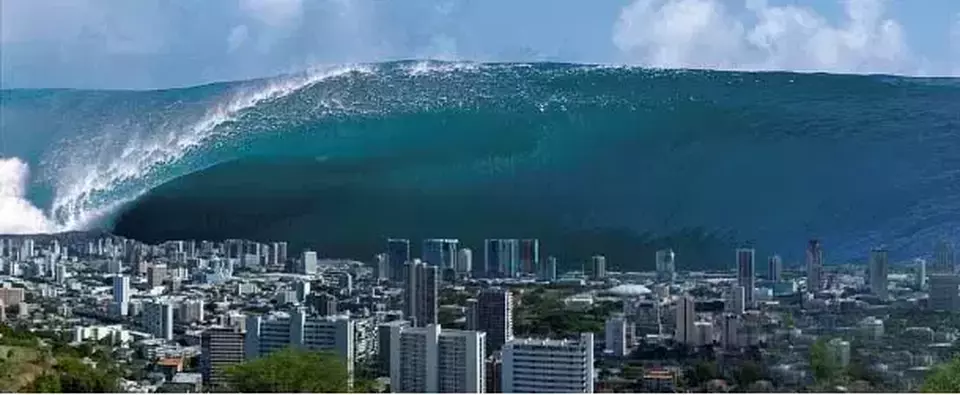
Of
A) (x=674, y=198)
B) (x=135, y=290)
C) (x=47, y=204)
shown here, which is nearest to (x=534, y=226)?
(x=674, y=198)

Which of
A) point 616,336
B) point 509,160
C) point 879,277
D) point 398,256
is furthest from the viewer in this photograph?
point 509,160

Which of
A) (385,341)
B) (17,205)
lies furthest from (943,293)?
(17,205)

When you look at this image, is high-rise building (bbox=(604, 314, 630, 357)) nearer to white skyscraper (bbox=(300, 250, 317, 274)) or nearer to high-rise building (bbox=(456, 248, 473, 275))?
high-rise building (bbox=(456, 248, 473, 275))

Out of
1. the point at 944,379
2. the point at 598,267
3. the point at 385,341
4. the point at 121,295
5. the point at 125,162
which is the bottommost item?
the point at 944,379

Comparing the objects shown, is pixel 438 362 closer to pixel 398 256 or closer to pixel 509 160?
pixel 398 256

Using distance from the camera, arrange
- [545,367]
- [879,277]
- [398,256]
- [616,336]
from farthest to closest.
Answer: [398,256] → [879,277] → [616,336] → [545,367]

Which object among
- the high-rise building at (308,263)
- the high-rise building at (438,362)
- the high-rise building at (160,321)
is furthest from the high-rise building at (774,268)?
the high-rise building at (160,321)
